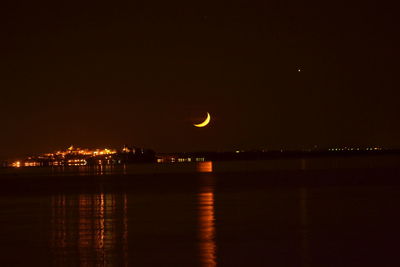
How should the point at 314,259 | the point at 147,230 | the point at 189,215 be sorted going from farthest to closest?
the point at 189,215, the point at 147,230, the point at 314,259

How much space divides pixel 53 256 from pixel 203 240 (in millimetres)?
4260

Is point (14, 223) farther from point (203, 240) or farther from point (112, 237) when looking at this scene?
point (203, 240)

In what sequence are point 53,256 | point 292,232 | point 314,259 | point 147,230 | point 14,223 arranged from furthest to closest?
point 14,223
point 147,230
point 292,232
point 53,256
point 314,259

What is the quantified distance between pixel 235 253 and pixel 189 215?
10.0m

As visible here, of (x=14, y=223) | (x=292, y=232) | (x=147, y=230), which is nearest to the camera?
(x=292, y=232)

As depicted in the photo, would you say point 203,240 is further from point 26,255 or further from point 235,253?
point 26,255

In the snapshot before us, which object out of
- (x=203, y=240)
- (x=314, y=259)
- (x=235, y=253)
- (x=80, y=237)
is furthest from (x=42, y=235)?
(x=314, y=259)

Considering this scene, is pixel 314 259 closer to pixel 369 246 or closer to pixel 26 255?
pixel 369 246

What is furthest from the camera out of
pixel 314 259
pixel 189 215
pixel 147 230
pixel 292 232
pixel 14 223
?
pixel 189 215

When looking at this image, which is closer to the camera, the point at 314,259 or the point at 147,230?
the point at 314,259

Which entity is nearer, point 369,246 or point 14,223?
point 369,246

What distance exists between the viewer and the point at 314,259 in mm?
16172

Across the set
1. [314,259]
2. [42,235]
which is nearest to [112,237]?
[42,235]

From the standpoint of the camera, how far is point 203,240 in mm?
19594
